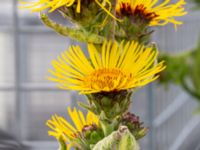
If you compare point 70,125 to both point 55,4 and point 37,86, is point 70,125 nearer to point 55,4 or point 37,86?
point 55,4

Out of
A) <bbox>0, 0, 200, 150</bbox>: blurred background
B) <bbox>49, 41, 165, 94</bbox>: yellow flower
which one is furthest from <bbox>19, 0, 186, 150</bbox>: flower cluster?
<bbox>0, 0, 200, 150</bbox>: blurred background

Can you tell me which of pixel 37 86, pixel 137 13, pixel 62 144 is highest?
pixel 137 13

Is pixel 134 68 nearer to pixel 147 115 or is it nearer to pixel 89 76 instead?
pixel 89 76

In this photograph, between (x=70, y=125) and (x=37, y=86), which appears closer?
(x=70, y=125)

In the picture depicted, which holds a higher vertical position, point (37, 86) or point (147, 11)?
point (147, 11)

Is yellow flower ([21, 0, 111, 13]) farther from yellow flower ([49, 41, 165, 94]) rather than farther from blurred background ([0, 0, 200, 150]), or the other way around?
blurred background ([0, 0, 200, 150])

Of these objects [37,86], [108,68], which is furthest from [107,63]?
[37,86]
